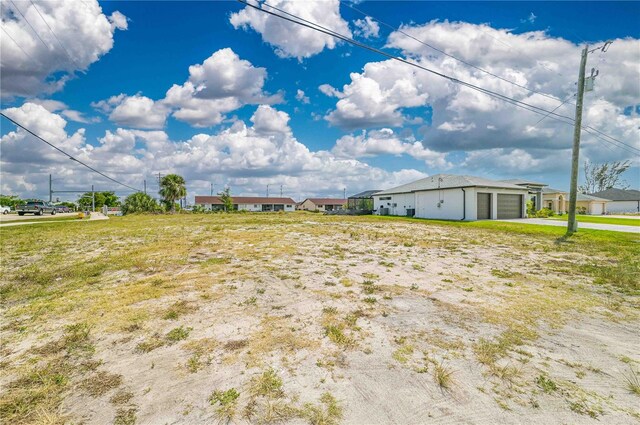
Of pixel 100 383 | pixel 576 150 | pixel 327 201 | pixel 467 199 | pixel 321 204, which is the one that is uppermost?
pixel 576 150

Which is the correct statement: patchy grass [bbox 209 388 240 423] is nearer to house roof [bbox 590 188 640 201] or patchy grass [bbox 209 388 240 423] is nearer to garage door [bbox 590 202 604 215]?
garage door [bbox 590 202 604 215]

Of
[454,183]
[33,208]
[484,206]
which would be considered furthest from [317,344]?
[33,208]

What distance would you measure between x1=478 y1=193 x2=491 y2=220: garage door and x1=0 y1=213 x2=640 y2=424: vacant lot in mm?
20502

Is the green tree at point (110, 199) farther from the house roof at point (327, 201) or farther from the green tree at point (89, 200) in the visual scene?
the house roof at point (327, 201)

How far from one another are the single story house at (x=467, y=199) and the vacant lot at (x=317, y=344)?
2007cm

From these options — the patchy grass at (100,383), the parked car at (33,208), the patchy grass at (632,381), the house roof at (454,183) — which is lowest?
the patchy grass at (100,383)

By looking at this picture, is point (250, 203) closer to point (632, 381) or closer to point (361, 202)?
point (361, 202)

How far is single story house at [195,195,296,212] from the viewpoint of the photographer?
81.9 meters

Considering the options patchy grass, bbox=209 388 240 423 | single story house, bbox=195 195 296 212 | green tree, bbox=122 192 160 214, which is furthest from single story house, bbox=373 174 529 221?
single story house, bbox=195 195 296 212

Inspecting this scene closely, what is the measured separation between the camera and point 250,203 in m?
86.2

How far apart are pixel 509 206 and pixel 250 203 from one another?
68.5m

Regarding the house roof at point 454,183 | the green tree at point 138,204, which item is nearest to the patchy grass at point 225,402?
the house roof at point 454,183

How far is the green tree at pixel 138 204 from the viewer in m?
52.9

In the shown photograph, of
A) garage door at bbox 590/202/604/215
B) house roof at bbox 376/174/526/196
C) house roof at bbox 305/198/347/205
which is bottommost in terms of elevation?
garage door at bbox 590/202/604/215
